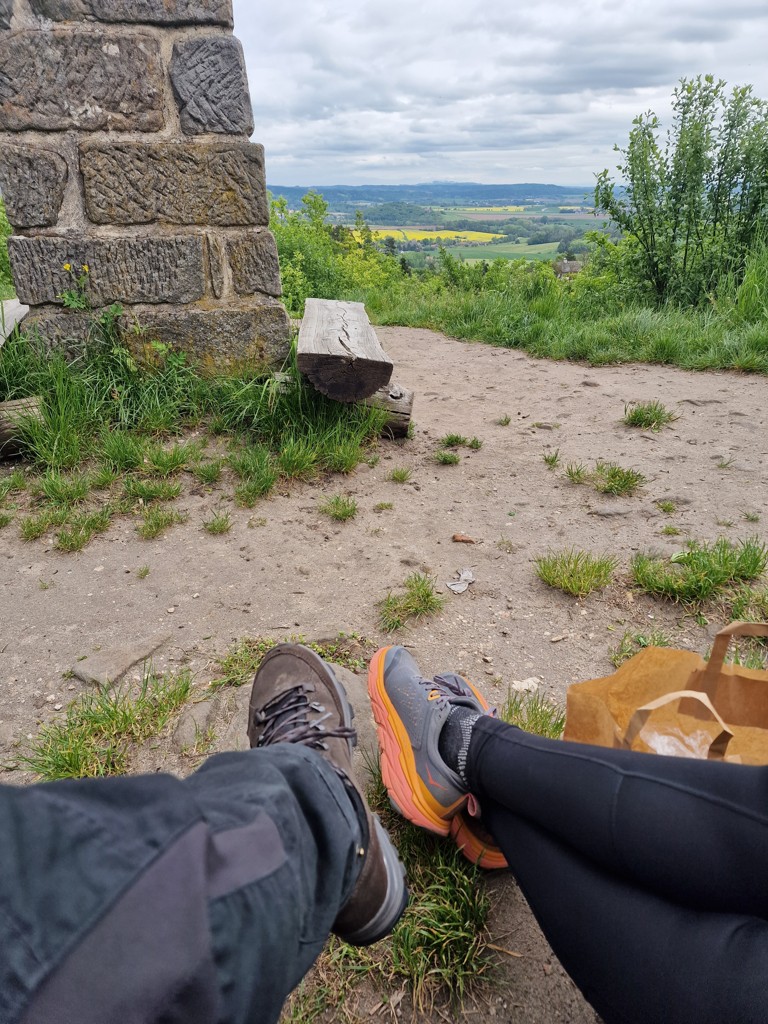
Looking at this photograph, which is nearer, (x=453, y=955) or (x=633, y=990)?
(x=633, y=990)

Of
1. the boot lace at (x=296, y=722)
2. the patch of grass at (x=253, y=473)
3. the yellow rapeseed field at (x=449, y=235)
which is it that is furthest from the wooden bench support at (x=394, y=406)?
the yellow rapeseed field at (x=449, y=235)

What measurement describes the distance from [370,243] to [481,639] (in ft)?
47.3

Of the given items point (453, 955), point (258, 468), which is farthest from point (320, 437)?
point (453, 955)

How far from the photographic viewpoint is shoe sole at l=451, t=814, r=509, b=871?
4.80ft

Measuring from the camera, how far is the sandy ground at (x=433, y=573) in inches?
80.4

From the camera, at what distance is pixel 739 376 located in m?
4.61

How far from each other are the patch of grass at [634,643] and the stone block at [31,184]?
129 inches

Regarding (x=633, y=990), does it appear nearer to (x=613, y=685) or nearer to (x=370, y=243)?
(x=613, y=685)

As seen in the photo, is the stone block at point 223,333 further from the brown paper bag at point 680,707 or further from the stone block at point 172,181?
the brown paper bag at point 680,707

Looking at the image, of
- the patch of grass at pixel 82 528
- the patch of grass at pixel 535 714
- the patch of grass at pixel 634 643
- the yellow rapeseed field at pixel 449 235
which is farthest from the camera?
the yellow rapeseed field at pixel 449 235

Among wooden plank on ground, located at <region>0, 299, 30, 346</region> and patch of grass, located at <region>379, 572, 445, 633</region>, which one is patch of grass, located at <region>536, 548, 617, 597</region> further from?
wooden plank on ground, located at <region>0, 299, 30, 346</region>

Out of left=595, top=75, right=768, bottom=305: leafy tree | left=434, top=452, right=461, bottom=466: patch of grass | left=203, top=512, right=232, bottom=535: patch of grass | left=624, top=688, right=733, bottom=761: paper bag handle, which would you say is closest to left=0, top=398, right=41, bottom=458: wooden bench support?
left=203, top=512, right=232, bottom=535: patch of grass

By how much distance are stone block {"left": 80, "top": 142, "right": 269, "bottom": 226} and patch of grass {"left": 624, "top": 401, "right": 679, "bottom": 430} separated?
7.92 ft

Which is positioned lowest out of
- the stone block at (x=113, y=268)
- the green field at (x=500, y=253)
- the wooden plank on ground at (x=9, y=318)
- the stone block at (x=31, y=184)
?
the wooden plank on ground at (x=9, y=318)
